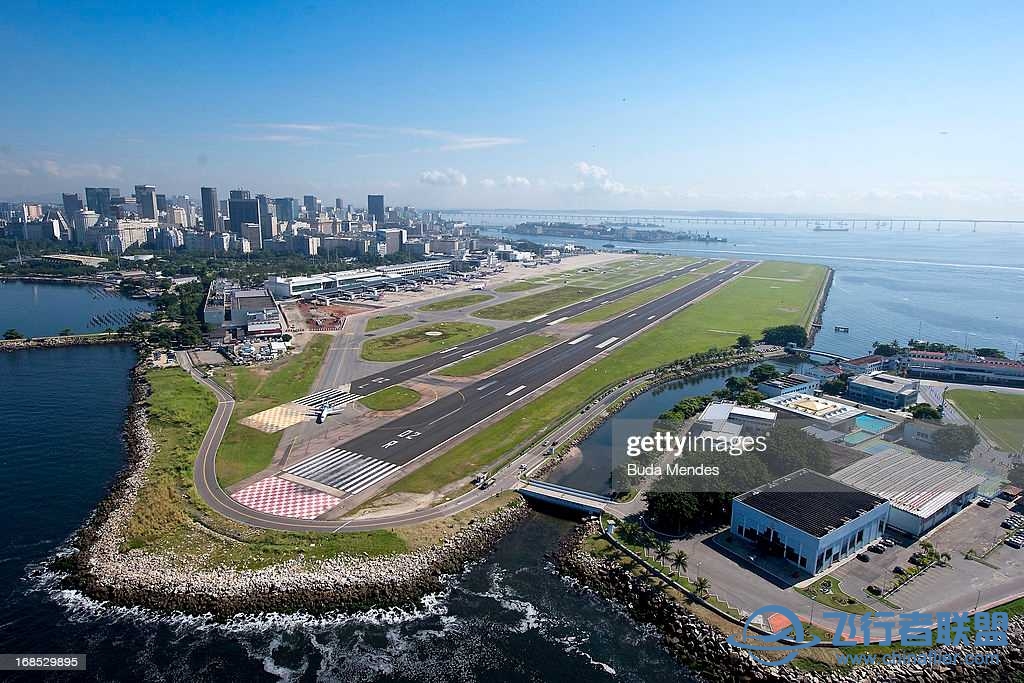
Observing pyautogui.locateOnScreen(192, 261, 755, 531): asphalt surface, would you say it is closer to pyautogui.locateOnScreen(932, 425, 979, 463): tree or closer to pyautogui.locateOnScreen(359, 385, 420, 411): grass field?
pyautogui.locateOnScreen(359, 385, 420, 411): grass field

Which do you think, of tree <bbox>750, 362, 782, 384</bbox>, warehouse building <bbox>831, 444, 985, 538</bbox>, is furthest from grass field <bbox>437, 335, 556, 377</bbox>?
warehouse building <bbox>831, 444, 985, 538</bbox>

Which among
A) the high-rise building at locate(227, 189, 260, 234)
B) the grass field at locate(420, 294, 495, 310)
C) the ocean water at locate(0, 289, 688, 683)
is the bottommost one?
the ocean water at locate(0, 289, 688, 683)

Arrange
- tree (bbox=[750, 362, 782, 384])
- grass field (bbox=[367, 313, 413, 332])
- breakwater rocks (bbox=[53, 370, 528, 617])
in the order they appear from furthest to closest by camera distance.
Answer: grass field (bbox=[367, 313, 413, 332]) → tree (bbox=[750, 362, 782, 384]) → breakwater rocks (bbox=[53, 370, 528, 617])

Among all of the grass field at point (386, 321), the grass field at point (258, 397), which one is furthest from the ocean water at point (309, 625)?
the grass field at point (386, 321)

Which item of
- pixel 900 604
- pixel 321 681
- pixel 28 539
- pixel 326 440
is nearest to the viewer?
pixel 321 681

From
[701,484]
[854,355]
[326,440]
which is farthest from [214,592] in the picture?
[854,355]

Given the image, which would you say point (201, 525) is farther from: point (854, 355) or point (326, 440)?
point (854, 355)
